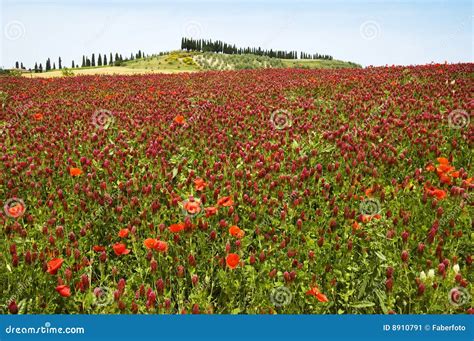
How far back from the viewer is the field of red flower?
4.09 m

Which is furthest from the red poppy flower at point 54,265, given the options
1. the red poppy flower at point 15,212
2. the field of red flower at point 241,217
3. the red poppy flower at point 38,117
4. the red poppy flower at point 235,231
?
the red poppy flower at point 38,117

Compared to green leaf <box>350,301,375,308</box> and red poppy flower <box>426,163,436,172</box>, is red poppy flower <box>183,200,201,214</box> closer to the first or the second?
green leaf <box>350,301,375,308</box>

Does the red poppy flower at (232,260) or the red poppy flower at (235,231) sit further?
the red poppy flower at (235,231)

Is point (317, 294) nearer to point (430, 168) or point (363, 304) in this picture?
point (363, 304)

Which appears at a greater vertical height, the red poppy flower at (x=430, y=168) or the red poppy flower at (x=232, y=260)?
the red poppy flower at (x=430, y=168)

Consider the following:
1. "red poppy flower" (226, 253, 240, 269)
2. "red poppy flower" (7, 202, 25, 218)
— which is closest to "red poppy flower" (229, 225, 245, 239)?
"red poppy flower" (226, 253, 240, 269)

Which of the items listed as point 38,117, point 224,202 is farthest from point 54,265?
point 38,117

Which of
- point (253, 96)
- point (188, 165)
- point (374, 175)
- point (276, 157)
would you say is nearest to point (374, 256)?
point (374, 175)

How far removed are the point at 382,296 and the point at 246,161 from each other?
3.08m

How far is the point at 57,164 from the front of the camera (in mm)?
6582

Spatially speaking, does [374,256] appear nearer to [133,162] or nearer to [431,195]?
[431,195]

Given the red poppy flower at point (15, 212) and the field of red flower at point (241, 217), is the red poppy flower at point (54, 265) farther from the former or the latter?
the red poppy flower at point (15, 212)

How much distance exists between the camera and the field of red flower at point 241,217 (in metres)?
4.09

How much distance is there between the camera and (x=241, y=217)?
533 cm
